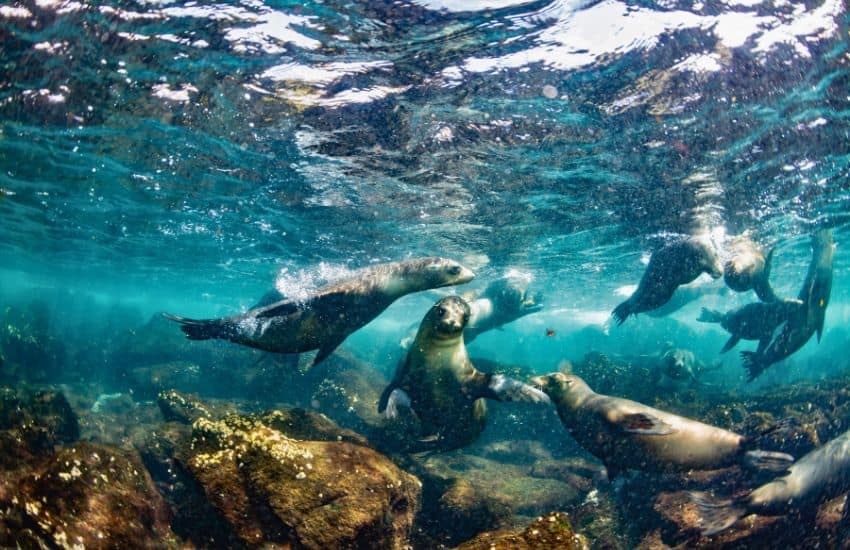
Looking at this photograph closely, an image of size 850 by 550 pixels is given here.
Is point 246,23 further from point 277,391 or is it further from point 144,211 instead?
point 144,211

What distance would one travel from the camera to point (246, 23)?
598 cm

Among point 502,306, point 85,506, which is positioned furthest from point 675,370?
point 85,506

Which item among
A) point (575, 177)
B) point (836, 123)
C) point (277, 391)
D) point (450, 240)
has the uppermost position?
point (836, 123)

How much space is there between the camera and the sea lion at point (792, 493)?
5555 millimetres

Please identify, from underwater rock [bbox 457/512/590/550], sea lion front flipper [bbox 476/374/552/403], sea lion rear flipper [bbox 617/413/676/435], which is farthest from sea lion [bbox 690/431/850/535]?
underwater rock [bbox 457/512/590/550]

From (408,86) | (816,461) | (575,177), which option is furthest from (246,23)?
(816,461)

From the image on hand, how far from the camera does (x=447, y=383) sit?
20.5 feet

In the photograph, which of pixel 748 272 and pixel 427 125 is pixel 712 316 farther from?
pixel 427 125

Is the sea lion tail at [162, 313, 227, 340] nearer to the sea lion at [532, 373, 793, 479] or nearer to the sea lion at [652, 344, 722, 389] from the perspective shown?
the sea lion at [532, 373, 793, 479]

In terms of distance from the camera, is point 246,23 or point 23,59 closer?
point 246,23

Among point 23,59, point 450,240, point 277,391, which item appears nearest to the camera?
point 23,59

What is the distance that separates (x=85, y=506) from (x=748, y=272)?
42.5 feet

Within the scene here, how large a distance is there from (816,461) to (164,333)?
24.1m

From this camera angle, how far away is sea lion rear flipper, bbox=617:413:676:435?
18.4ft
